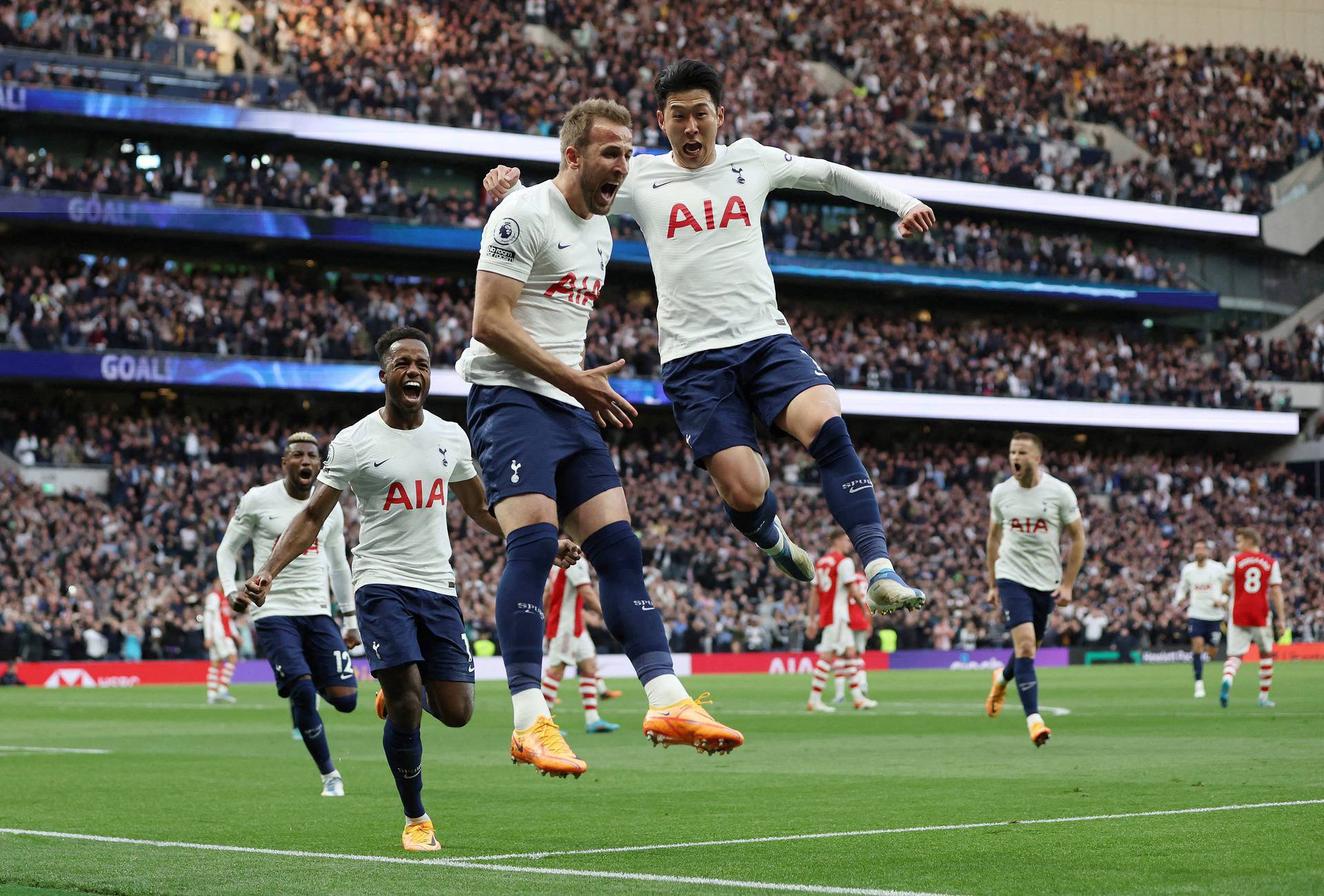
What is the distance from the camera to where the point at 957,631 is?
42.1 metres

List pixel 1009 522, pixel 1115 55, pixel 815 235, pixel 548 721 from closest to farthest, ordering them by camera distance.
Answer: pixel 548 721 < pixel 1009 522 < pixel 815 235 < pixel 1115 55

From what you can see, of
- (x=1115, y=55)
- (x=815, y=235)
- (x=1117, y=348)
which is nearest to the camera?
(x=815, y=235)

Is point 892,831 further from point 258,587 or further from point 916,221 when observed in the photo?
point 258,587

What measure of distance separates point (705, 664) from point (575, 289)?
31.7m

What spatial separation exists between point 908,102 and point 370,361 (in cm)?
2098

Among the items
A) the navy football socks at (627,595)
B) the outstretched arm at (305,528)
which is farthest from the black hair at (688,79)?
the outstretched arm at (305,528)

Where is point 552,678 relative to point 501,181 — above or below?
below

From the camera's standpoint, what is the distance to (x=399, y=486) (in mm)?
9477

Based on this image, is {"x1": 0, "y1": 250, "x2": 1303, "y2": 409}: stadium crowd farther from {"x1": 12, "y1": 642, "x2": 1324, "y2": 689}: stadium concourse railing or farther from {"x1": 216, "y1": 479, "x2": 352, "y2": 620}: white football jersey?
{"x1": 216, "y1": 479, "x2": 352, "y2": 620}: white football jersey

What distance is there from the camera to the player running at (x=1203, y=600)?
26078mm

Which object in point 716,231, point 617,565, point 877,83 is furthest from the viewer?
point 877,83

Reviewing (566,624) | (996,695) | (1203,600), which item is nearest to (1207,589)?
(1203,600)

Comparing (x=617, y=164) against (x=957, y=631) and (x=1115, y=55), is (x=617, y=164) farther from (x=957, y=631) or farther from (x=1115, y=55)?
(x=1115, y=55)

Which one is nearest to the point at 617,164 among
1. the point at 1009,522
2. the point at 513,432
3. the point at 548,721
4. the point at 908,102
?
the point at 513,432
